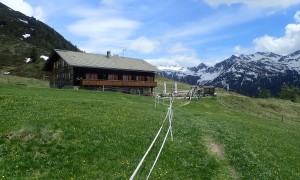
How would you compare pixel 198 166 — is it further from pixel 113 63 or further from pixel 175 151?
pixel 113 63

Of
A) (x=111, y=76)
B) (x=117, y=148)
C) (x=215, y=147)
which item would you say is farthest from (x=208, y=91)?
(x=117, y=148)

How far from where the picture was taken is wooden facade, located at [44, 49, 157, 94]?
82.9m

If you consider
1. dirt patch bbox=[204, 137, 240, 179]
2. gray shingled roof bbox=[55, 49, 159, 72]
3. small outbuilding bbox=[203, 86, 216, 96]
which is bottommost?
dirt patch bbox=[204, 137, 240, 179]

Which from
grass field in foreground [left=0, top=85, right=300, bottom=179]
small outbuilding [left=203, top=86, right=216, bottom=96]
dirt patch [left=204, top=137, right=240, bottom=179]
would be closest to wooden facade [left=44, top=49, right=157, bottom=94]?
small outbuilding [left=203, top=86, right=216, bottom=96]

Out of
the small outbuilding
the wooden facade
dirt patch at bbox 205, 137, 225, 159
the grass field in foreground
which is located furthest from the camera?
the small outbuilding

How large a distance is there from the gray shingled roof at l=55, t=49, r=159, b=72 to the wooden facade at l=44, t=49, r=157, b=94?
1.06m

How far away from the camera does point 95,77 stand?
278ft

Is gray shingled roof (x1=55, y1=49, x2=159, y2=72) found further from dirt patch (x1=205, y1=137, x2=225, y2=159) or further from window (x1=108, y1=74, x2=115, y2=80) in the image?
dirt patch (x1=205, y1=137, x2=225, y2=159)

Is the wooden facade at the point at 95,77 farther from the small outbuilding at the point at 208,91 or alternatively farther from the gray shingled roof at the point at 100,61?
the small outbuilding at the point at 208,91

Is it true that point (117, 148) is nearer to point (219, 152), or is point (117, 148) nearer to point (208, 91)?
point (219, 152)

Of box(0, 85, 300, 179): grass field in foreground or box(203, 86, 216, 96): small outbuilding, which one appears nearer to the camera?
box(0, 85, 300, 179): grass field in foreground

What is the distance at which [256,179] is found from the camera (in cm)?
2406

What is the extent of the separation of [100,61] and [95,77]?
514 cm

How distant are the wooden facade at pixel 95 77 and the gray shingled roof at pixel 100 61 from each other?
1.06 meters
